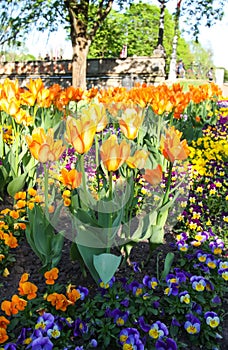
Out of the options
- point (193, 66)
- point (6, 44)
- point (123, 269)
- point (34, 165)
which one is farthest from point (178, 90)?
point (193, 66)

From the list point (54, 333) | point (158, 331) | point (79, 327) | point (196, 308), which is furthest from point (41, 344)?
point (196, 308)

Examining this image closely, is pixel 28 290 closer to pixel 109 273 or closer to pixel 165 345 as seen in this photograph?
pixel 109 273

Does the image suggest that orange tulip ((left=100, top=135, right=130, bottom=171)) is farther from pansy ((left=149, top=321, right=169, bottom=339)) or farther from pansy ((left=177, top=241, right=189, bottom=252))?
pansy ((left=177, top=241, right=189, bottom=252))

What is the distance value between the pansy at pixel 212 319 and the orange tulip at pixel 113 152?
0.75 m

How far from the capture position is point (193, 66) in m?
33.6

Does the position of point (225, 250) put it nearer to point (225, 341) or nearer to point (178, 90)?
point (225, 341)

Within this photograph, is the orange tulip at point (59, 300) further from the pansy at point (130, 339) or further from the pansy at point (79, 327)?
the pansy at point (130, 339)

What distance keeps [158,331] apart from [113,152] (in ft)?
2.35

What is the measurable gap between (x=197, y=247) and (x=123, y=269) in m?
0.51

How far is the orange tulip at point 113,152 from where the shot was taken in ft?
4.63

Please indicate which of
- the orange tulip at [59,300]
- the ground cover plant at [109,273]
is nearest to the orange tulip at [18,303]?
the ground cover plant at [109,273]

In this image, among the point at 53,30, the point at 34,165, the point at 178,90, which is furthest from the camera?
the point at 53,30

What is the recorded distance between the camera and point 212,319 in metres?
1.61

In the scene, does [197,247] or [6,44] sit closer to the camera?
[197,247]
